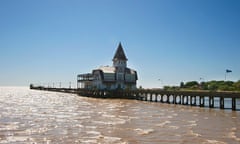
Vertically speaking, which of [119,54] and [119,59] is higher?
[119,54]

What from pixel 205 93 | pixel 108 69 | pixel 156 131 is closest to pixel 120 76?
pixel 108 69

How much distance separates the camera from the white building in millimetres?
Result: 63688

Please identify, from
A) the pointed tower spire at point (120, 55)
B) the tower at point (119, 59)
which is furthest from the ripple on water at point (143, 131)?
the pointed tower spire at point (120, 55)

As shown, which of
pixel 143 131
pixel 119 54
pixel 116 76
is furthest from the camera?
pixel 119 54

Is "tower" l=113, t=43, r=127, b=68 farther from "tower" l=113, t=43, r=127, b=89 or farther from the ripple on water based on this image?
the ripple on water

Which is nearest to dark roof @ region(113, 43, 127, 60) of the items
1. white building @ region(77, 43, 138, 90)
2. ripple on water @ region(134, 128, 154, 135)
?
white building @ region(77, 43, 138, 90)

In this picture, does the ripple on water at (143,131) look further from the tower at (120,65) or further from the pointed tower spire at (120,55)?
the pointed tower spire at (120,55)

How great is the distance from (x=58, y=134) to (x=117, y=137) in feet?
10.7

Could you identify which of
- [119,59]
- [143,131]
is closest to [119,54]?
[119,59]

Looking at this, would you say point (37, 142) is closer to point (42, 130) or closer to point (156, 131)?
point (42, 130)

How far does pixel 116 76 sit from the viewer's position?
64.6 meters

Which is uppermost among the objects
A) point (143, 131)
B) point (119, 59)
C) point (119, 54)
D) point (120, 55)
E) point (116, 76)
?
point (119, 54)

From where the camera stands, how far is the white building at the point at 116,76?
63.7 meters

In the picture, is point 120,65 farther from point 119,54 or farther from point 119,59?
point 119,54
